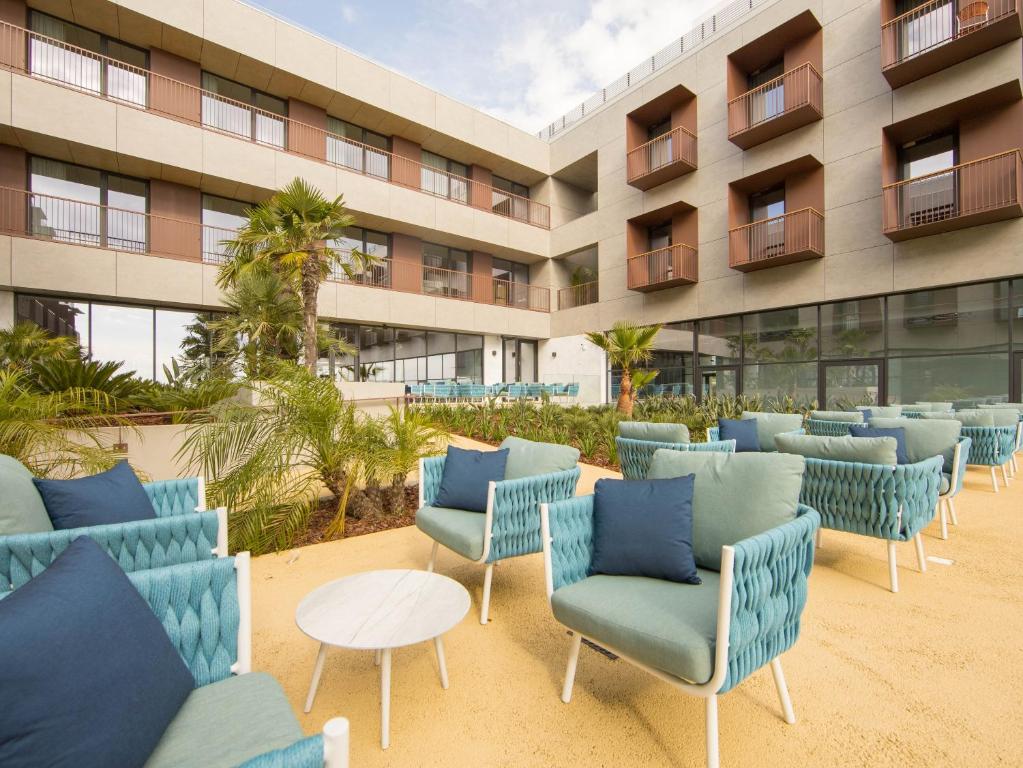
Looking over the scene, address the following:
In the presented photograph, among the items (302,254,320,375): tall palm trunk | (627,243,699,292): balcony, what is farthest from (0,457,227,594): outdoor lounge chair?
(627,243,699,292): balcony

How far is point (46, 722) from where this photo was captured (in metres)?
0.95

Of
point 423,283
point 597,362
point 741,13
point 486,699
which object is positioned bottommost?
point 486,699

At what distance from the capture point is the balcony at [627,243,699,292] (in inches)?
540

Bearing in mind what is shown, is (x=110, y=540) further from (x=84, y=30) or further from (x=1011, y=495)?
(x=84, y=30)

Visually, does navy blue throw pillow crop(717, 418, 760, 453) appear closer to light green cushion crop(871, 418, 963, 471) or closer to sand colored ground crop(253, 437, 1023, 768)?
light green cushion crop(871, 418, 963, 471)

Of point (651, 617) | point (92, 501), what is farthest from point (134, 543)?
point (651, 617)

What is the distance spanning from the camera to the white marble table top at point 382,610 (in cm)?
183

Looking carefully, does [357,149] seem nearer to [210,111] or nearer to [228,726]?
[210,111]

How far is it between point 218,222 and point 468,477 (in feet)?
39.1

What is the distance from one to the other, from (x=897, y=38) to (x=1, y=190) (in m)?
18.2

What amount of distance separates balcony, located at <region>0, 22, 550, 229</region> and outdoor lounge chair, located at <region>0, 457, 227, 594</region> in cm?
1216

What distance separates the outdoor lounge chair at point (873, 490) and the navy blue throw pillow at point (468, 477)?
7.47 ft

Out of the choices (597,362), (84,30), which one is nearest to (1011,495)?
(597,362)

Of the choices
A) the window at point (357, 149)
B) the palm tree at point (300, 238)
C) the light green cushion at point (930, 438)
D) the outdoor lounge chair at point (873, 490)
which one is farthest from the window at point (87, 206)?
the light green cushion at point (930, 438)
